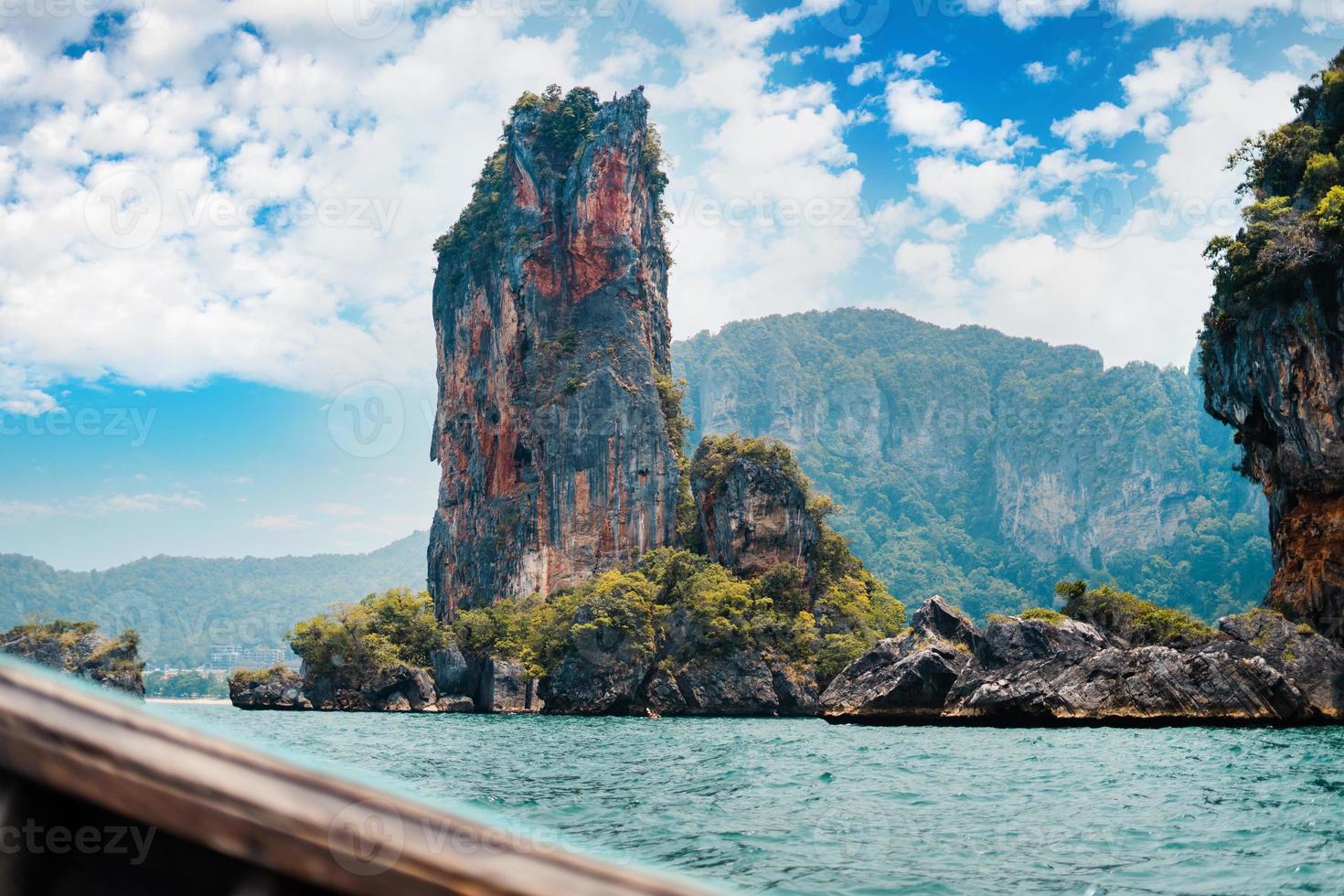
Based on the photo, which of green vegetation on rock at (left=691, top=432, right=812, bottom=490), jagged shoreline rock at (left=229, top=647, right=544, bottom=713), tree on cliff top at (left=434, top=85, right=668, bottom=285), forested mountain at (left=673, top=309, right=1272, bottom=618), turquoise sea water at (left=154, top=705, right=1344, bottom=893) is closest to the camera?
turquoise sea water at (left=154, top=705, right=1344, bottom=893)

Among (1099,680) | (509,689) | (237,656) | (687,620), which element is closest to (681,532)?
(687,620)

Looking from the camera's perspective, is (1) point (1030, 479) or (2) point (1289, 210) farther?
(1) point (1030, 479)

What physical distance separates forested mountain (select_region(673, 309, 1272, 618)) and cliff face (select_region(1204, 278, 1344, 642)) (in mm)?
84428

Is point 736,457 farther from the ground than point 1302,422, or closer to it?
farther from the ground

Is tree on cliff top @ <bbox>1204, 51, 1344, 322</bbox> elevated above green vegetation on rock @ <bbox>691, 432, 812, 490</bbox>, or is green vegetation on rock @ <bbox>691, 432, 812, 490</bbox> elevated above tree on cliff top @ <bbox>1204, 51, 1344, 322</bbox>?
tree on cliff top @ <bbox>1204, 51, 1344, 322</bbox>

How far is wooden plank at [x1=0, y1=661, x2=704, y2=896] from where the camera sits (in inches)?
41.9

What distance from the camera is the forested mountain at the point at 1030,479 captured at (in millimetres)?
137750

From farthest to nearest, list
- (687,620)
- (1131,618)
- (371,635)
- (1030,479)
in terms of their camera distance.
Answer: (1030,479) → (371,635) → (687,620) → (1131,618)

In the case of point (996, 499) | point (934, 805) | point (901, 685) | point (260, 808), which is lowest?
point (901, 685)

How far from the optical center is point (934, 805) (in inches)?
535

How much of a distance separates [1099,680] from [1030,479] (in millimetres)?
140515

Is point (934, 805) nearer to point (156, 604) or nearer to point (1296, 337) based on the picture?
point (1296, 337)

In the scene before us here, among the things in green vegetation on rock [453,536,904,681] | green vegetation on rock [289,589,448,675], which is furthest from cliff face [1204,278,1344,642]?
green vegetation on rock [289,589,448,675]

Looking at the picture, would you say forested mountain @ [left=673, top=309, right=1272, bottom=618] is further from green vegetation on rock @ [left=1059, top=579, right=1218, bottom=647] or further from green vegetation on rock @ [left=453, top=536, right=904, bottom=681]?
green vegetation on rock @ [left=1059, top=579, right=1218, bottom=647]
